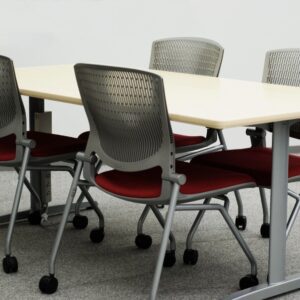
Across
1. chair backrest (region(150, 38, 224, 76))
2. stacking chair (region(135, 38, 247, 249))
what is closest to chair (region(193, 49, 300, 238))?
stacking chair (region(135, 38, 247, 249))

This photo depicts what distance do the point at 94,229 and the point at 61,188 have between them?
1260 mm

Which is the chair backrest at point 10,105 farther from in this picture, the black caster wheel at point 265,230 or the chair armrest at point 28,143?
the black caster wheel at point 265,230

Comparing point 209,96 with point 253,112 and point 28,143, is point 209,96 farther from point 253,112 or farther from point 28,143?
point 28,143

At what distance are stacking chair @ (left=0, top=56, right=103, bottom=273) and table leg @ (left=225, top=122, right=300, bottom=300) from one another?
1.08m

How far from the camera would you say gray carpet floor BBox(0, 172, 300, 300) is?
336 centimetres

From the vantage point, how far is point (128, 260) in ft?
12.3

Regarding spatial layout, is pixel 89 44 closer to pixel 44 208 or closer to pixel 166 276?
pixel 44 208

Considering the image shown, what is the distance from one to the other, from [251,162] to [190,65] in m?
1.15

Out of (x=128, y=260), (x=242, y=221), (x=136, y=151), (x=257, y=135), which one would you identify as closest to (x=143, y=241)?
(x=128, y=260)

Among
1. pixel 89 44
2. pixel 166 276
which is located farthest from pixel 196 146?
pixel 89 44

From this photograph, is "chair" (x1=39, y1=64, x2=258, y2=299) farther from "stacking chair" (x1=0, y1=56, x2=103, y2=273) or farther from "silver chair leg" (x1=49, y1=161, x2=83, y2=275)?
"stacking chair" (x1=0, y1=56, x2=103, y2=273)

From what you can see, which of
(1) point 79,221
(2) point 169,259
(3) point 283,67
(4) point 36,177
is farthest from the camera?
Result: (4) point 36,177

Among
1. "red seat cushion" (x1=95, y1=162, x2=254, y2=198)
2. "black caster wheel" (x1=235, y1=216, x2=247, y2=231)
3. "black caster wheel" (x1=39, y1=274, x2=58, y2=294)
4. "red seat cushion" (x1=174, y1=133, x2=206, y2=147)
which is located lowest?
"black caster wheel" (x1=235, y1=216, x2=247, y2=231)

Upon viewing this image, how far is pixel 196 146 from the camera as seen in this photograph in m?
4.11
